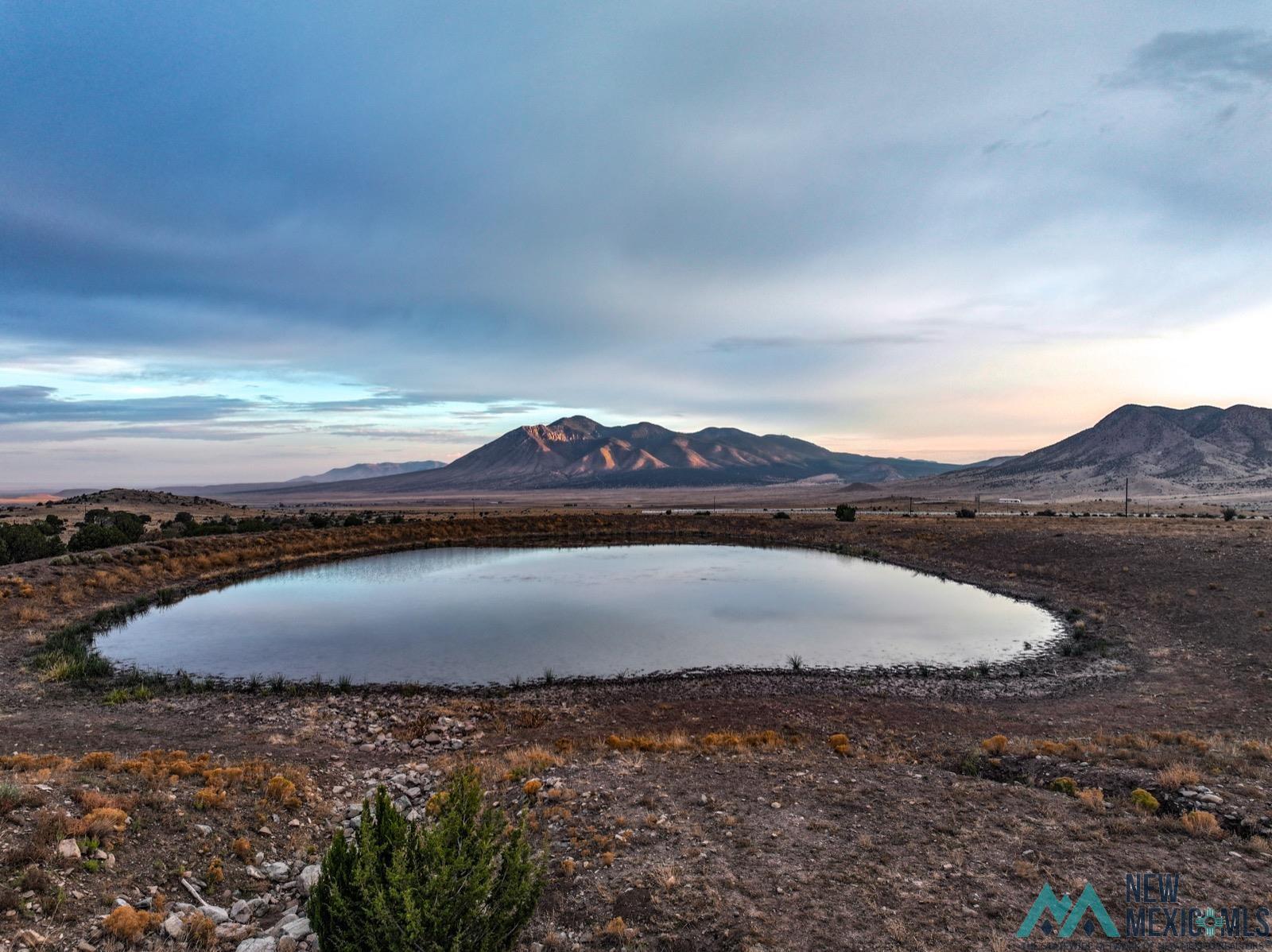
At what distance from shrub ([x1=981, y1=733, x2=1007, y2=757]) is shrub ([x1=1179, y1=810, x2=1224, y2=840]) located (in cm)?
324

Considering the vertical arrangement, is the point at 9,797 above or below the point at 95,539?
below

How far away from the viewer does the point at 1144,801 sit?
8.52 metres

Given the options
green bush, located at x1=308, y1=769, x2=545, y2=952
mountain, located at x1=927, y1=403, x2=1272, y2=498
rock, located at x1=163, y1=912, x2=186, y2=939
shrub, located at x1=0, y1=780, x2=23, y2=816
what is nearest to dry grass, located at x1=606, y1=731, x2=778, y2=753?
green bush, located at x1=308, y1=769, x2=545, y2=952

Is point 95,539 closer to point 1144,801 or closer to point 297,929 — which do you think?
point 297,929

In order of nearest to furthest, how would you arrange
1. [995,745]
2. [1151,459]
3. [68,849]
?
1. [68,849]
2. [995,745]
3. [1151,459]

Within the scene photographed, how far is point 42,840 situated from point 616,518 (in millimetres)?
65512

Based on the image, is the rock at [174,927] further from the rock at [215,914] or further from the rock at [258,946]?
the rock at [258,946]

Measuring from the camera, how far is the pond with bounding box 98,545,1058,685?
19625 millimetres

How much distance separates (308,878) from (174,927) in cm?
123

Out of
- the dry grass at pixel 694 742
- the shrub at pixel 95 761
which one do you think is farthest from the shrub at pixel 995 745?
the shrub at pixel 95 761

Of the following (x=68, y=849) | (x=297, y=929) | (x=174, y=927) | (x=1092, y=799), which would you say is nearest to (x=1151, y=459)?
(x=1092, y=799)

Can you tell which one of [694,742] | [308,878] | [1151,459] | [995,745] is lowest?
[694,742]

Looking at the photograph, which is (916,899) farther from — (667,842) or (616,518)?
(616,518)

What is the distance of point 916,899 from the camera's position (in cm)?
648
